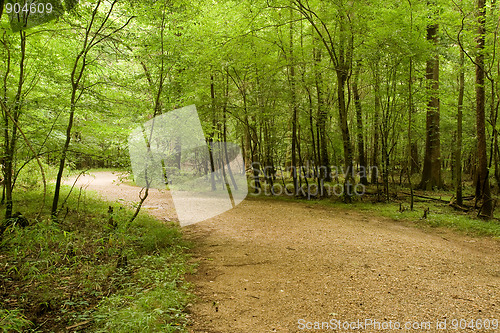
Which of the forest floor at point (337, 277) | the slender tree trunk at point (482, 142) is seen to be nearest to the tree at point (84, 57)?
the forest floor at point (337, 277)

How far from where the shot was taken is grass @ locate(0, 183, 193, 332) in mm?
3145

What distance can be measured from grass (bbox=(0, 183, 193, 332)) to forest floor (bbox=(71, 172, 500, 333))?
44 cm

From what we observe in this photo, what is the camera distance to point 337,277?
172 inches

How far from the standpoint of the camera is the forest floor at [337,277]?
10.9 ft

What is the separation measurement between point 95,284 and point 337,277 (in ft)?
12.6

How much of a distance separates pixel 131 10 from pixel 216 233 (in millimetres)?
5875

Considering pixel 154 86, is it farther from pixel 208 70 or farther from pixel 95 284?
pixel 208 70

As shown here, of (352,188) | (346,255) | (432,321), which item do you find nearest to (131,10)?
(346,255)

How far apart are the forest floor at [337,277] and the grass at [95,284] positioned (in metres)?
0.44

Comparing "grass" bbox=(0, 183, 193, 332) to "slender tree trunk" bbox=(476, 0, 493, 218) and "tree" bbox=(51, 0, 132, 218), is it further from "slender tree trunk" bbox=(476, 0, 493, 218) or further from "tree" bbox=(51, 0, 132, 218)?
"slender tree trunk" bbox=(476, 0, 493, 218)

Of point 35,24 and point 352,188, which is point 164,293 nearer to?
point 35,24

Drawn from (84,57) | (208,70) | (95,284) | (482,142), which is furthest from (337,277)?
(208,70)

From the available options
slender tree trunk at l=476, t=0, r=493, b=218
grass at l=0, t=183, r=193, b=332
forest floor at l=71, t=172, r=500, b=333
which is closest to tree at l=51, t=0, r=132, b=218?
grass at l=0, t=183, r=193, b=332

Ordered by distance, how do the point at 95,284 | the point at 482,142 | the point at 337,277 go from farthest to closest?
the point at 482,142
the point at 337,277
the point at 95,284
